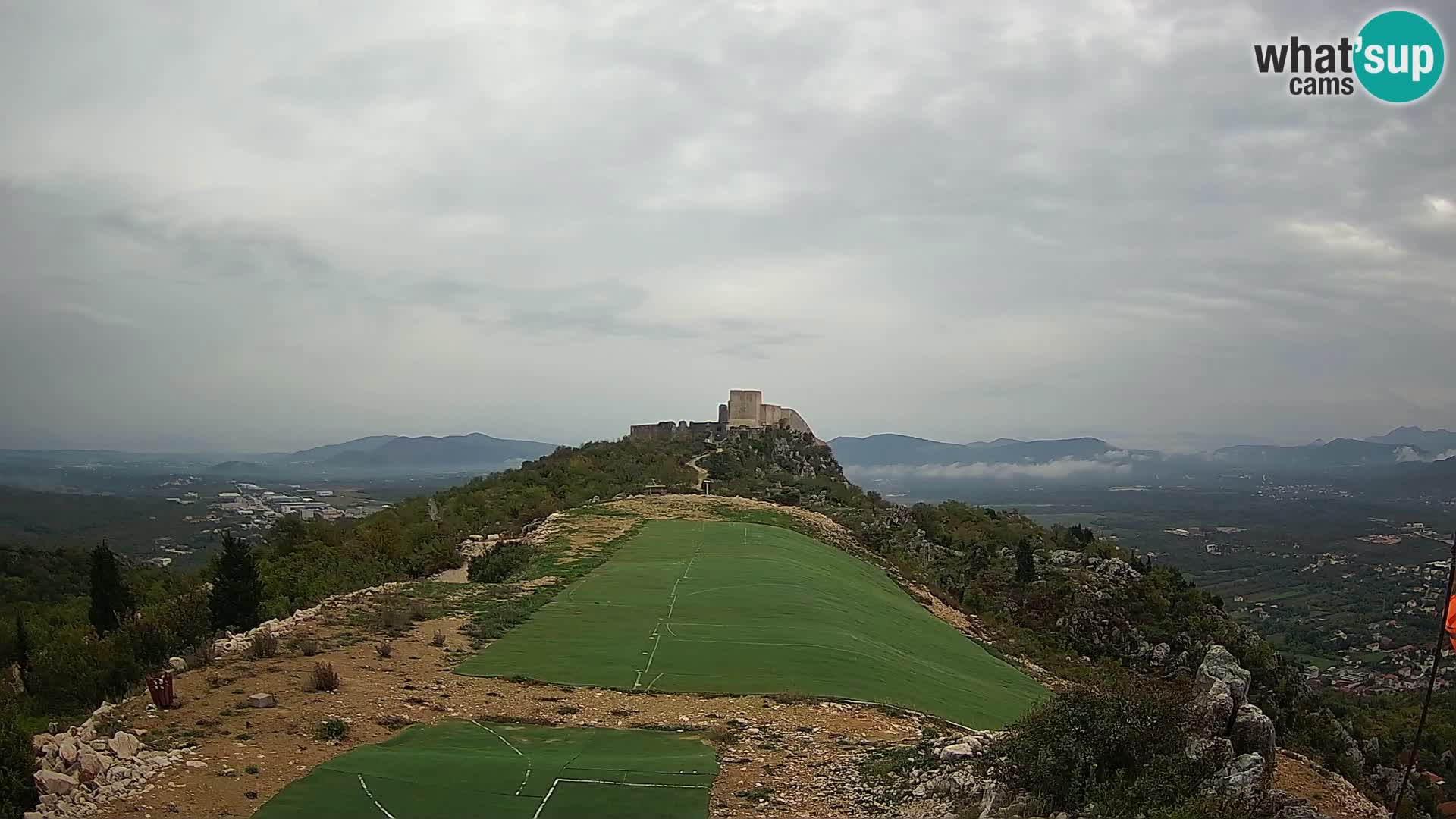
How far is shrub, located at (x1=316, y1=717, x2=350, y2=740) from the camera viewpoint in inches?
368

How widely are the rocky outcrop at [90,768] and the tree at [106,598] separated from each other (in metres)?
16.4

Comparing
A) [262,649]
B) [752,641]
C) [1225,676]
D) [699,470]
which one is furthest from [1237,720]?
[699,470]

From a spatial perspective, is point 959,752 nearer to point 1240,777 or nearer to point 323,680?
point 1240,777

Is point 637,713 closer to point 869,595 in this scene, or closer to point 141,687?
point 141,687

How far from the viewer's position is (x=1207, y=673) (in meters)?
8.94

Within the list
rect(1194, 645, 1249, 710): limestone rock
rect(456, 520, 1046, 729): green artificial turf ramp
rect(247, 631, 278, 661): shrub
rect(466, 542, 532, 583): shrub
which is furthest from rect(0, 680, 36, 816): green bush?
rect(466, 542, 532, 583): shrub

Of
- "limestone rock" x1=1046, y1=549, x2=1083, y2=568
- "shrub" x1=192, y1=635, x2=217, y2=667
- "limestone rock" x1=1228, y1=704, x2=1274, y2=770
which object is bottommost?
"limestone rock" x1=1046, y1=549, x2=1083, y2=568

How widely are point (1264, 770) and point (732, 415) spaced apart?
62587 millimetres

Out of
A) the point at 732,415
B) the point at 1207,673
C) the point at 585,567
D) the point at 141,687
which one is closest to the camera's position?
the point at 1207,673

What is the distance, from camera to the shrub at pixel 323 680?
11.0 m

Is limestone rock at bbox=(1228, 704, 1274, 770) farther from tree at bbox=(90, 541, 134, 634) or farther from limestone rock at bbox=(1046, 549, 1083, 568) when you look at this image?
limestone rock at bbox=(1046, 549, 1083, 568)

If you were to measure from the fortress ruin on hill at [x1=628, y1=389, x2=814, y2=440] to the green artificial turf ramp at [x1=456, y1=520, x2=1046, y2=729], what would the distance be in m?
43.3

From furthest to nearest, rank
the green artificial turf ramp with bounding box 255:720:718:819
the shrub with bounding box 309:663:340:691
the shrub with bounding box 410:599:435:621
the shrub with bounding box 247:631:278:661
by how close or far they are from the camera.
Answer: the shrub with bounding box 410:599:435:621 → the shrub with bounding box 247:631:278:661 → the shrub with bounding box 309:663:340:691 → the green artificial turf ramp with bounding box 255:720:718:819

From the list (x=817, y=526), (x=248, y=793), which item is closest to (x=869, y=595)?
(x=817, y=526)
